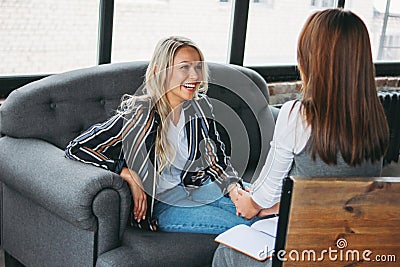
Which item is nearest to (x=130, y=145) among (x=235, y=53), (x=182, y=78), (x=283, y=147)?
(x=182, y=78)

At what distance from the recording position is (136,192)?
97.6 inches

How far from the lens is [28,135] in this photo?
9.13 ft

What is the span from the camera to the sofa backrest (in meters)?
2.79

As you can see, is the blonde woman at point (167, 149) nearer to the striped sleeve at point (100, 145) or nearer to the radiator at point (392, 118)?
the striped sleeve at point (100, 145)

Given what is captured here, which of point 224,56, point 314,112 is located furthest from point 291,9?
point 314,112

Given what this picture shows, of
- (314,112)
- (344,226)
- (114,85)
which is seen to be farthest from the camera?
(114,85)

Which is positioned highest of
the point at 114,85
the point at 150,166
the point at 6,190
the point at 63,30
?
the point at 63,30

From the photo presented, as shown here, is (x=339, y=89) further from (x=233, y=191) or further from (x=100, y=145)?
(x=100, y=145)

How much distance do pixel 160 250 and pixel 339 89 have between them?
0.94 meters

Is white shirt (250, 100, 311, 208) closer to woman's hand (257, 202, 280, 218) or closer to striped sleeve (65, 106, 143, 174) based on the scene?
woman's hand (257, 202, 280, 218)

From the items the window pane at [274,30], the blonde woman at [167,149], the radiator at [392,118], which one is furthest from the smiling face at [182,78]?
the radiator at [392,118]

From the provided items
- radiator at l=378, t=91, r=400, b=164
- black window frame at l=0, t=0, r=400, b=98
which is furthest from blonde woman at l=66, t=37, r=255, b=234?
radiator at l=378, t=91, r=400, b=164

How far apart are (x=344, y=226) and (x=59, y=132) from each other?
4.91ft

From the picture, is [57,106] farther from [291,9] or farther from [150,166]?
[291,9]
